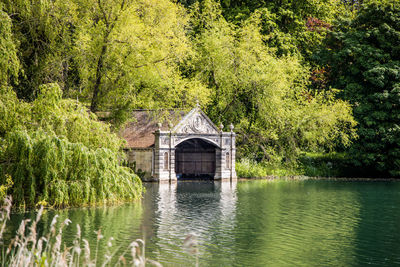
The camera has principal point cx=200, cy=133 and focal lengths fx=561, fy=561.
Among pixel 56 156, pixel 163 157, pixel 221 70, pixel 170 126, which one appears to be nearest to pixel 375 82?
pixel 221 70

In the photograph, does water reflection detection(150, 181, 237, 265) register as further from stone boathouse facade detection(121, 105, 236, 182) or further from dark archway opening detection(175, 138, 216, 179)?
dark archway opening detection(175, 138, 216, 179)

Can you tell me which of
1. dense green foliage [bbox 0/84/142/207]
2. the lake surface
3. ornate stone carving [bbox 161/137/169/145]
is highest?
ornate stone carving [bbox 161/137/169/145]

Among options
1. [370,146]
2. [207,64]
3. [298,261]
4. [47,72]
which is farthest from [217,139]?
[298,261]

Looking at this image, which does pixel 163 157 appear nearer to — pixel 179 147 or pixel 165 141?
pixel 165 141

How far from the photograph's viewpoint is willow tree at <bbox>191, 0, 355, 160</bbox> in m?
39.1

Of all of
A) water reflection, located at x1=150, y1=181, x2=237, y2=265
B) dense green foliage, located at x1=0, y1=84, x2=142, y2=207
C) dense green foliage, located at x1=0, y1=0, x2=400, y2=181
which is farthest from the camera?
dense green foliage, located at x1=0, y1=0, x2=400, y2=181

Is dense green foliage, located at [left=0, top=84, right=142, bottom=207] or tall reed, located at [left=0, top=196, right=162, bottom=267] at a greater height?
dense green foliage, located at [left=0, top=84, right=142, bottom=207]

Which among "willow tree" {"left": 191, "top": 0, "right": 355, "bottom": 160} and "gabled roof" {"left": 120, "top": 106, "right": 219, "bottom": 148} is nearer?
"gabled roof" {"left": 120, "top": 106, "right": 219, "bottom": 148}

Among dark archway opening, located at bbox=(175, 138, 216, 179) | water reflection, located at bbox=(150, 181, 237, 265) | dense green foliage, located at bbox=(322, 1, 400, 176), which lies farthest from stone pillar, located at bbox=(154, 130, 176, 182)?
Answer: dense green foliage, located at bbox=(322, 1, 400, 176)

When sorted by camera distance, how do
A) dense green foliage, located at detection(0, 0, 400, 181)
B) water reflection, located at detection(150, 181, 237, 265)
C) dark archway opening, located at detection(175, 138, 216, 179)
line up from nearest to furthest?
water reflection, located at detection(150, 181, 237, 265) < dense green foliage, located at detection(0, 0, 400, 181) < dark archway opening, located at detection(175, 138, 216, 179)

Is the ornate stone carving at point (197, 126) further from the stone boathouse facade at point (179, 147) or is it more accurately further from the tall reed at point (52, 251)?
the tall reed at point (52, 251)

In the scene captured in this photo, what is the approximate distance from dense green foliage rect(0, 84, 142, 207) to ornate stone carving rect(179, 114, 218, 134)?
44.5 feet

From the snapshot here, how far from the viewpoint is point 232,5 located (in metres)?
49.6

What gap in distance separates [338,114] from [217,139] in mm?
9244
